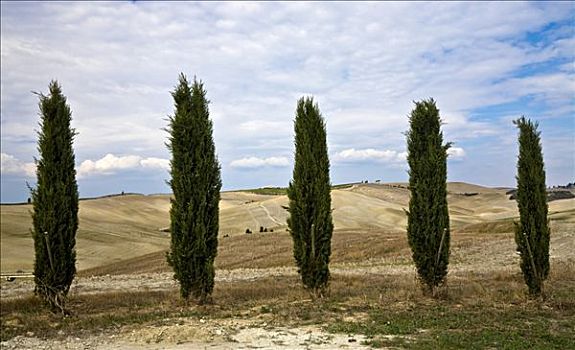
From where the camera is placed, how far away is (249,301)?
651 inches

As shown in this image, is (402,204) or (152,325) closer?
(152,325)

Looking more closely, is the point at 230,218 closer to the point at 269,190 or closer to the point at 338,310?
the point at 269,190

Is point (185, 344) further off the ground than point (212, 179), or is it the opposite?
point (212, 179)

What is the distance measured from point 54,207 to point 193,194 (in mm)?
3899

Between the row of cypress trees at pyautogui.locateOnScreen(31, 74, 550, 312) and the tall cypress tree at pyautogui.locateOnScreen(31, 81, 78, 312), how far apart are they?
0.09 ft

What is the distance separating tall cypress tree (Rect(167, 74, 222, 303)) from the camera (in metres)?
16.0

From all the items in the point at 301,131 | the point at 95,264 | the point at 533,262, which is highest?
the point at 301,131

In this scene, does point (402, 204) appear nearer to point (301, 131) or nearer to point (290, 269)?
point (290, 269)

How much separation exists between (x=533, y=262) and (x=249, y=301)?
27.3ft

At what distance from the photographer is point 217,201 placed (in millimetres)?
16688

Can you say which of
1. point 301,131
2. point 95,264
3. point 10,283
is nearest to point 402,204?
point 95,264

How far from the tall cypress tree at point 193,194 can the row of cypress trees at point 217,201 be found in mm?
30

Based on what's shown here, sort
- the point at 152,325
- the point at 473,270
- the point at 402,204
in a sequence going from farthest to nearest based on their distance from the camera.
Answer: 1. the point at 402,204
2. the point at 473,270
3. the point at 152,325

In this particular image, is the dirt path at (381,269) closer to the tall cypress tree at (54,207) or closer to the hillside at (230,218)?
the tall cypress tree at (54,207)
